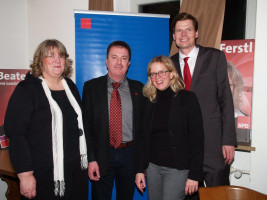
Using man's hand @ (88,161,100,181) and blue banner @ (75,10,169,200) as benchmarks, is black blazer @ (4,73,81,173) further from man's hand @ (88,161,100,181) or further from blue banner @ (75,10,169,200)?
blue banner @ (75,10,169,200)

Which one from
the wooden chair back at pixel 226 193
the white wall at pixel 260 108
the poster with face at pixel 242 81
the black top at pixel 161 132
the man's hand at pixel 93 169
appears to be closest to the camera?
the wooden chair back at pixel 226 193

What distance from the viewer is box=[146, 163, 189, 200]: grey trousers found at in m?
1.55

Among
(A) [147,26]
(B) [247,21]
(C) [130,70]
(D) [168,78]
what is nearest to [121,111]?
(D) [168,78]

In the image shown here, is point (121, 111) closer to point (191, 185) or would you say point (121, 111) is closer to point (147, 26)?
point (191, 185)

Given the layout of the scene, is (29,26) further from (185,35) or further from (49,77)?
(185,35)

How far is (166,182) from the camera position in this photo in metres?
1.58

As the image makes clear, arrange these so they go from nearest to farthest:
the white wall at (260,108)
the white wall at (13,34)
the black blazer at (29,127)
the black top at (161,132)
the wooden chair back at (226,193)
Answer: the wooden chair back at (226,193)
the black blazer at (29,127)
the black top at (161,132)
the white wall at (260,108)
the white wall at (13,34)

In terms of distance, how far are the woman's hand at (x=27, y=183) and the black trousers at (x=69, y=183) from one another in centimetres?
5

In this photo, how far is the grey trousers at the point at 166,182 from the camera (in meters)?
1.55

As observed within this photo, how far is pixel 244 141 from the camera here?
2328 mm

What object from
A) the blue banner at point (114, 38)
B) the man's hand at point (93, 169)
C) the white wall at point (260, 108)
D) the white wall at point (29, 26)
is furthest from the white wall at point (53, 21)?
the white wall at point (260, 108)

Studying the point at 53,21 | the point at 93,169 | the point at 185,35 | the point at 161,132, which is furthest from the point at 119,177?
the point at 53,21

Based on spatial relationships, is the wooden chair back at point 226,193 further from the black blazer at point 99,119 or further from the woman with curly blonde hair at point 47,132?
the woman with curly blonde hair at point 47,132

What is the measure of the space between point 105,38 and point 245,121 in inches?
68.6
